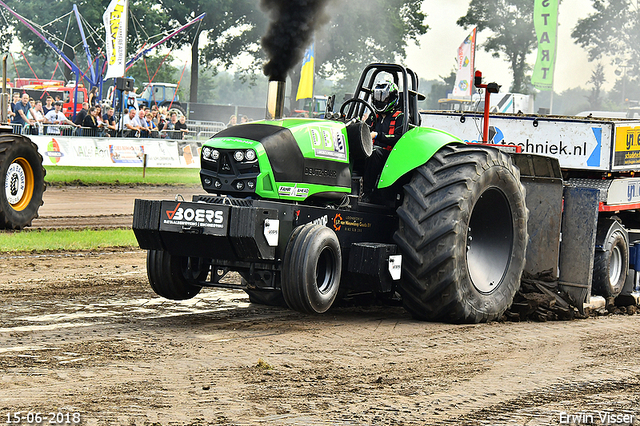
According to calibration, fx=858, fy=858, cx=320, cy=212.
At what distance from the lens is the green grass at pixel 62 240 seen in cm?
1119

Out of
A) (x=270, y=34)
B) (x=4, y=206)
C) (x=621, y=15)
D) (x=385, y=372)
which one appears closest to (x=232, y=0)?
(x=621, y=15)

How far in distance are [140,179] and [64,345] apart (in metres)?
15.8

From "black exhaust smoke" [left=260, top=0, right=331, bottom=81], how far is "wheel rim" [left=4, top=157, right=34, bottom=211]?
6.23 m

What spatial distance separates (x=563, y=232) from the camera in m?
8.53

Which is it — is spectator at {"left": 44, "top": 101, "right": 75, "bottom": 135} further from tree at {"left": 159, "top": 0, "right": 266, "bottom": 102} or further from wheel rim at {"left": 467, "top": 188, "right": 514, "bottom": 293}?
tree at {"left": 159, "top": 0, "right": 266, "bottom": 102}

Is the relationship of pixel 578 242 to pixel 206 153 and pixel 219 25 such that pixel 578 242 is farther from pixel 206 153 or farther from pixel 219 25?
pixel 219 25

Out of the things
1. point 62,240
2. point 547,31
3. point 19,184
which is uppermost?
point 547,31

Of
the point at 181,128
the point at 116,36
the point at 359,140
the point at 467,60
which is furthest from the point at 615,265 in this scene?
the point at 467,60

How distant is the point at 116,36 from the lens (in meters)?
28.3

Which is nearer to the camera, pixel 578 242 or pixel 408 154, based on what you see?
pixel 408 154

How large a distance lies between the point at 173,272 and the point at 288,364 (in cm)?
178

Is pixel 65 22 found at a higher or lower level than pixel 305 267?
higher

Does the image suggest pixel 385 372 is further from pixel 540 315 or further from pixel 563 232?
pixel 563 232

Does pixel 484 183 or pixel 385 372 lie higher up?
pixel 484 183
